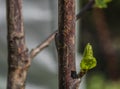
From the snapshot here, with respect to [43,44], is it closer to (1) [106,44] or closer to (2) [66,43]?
(2) [66,43]

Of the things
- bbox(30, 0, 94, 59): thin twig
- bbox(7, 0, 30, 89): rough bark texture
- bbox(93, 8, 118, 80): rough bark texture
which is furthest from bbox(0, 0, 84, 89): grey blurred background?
bbox(93, 8, 118, 80): rough bark texture

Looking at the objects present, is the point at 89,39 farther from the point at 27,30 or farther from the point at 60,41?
the point at 60,41

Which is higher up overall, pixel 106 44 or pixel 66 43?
pixel 66 43

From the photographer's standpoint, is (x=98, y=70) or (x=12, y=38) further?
(x=98, y=70)

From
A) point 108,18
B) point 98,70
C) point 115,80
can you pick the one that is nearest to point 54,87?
point 115,80

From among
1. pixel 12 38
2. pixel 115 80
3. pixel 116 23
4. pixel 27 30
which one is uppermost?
pixel 12 38

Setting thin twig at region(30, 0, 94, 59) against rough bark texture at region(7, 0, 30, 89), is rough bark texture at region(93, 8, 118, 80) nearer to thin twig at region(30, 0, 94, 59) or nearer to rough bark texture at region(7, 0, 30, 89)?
thin twig at region(30, 0, 94, 59)

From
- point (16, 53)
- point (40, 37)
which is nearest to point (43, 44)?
point (16, 53)
